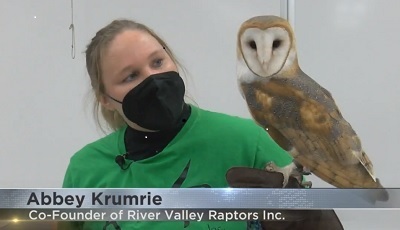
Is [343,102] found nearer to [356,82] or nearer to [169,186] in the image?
[356,82]

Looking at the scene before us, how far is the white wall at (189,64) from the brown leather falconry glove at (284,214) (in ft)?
0.20

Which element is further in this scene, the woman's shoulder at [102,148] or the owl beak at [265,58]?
the woman's shoulder at [102,148]

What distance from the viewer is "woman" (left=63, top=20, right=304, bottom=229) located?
118cm

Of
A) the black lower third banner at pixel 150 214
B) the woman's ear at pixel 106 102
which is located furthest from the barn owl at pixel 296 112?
the woman's ear at pixel 106 102

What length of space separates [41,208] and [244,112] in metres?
0.67

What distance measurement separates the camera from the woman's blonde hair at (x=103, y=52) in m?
1.20

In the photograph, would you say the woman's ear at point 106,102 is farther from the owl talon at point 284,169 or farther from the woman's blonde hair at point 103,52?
the owl talon at point 284,169

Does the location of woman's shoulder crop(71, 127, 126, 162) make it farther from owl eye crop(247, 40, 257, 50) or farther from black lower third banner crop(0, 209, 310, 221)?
owl eye crop(247, 40, 257, 50)

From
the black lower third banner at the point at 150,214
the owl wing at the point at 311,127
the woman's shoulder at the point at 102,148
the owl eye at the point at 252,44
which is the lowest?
the black lower third banner at the point at 150,214

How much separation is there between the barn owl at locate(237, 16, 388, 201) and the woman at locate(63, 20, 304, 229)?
0.21 feet

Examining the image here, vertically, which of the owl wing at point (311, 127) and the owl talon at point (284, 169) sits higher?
the owl wing at point (311, 127)

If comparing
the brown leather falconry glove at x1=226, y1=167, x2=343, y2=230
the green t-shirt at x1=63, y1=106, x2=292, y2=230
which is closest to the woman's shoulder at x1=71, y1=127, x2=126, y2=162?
the green t-shirt at x1=63, y1=106, x2=292, y2=230

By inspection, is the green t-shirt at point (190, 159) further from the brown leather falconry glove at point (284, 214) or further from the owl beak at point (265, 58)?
the owl beak at point (265, 58)

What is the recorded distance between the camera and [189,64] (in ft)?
3.98
